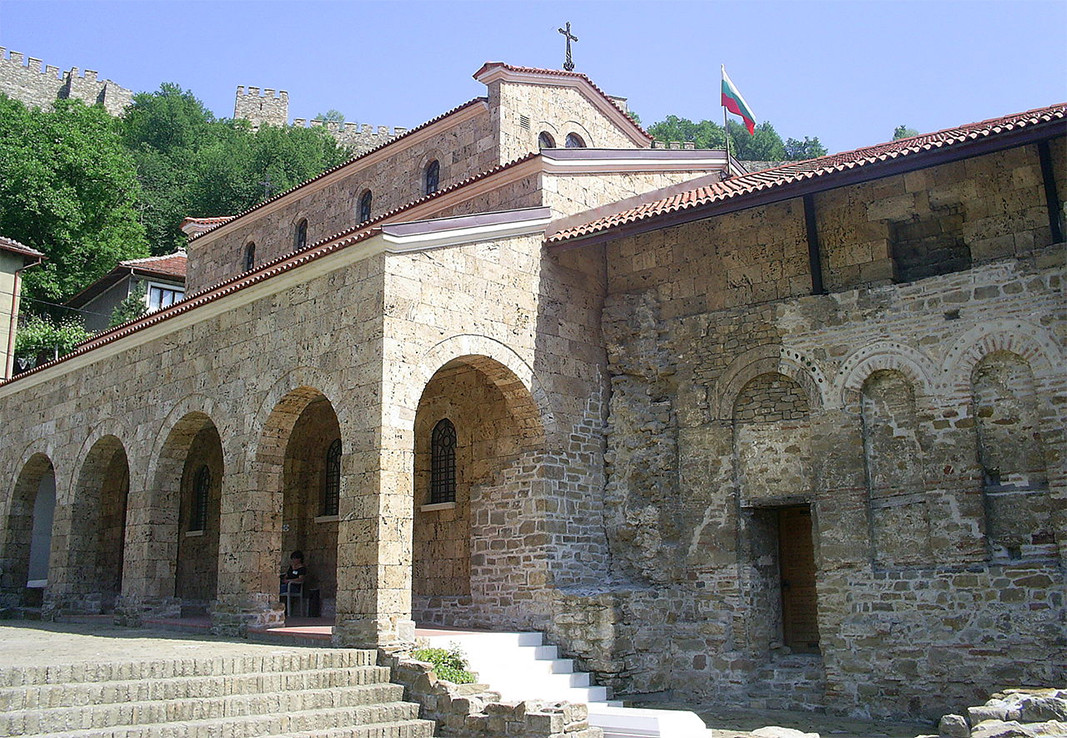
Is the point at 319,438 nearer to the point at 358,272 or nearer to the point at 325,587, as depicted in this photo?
the point at 325,587

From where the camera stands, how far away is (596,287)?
1395 cm

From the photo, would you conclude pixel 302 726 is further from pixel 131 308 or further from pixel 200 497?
pixel 131 308

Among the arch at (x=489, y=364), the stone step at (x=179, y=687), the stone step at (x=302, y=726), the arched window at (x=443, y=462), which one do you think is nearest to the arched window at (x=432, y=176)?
the arched window at (x=443, y=462)

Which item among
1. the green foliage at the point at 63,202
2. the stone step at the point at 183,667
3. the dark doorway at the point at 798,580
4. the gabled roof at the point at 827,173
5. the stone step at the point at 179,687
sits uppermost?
the green foliage at the point at 63,202

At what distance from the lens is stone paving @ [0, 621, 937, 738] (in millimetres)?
9500

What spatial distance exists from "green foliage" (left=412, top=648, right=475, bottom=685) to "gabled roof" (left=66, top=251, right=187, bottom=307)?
20.8 m

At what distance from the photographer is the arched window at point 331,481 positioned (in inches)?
610

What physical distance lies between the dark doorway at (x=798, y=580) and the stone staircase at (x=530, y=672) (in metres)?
2.66

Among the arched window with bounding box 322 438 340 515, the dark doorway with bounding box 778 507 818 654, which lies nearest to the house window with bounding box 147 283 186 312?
the arched window with bounding box 322 438 340 515

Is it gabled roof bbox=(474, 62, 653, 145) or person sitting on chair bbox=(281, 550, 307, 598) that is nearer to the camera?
person sitting on chair bbox=(281, 550, 307, 598)

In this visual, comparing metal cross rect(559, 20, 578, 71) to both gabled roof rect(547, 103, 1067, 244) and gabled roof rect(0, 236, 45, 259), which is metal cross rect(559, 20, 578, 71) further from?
gabled roof rect(0, 236, 45, 259)

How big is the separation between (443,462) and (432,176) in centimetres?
691

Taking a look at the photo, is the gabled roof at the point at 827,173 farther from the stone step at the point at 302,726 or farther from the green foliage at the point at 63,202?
the green foliage at the point at 63,202

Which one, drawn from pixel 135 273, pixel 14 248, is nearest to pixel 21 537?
pixel 14 248
